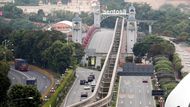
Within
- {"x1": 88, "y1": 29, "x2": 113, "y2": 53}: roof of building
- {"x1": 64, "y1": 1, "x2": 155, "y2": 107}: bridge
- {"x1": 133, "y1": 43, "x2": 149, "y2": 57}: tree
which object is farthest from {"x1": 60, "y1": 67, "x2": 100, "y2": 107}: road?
{"x1": 88, "y1": 29, "x2": 113, "y2": 53}: roof of building

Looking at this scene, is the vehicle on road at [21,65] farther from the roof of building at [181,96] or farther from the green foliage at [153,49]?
the roof of building at [181,96]

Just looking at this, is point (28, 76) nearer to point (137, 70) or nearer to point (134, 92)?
point (137, 70)

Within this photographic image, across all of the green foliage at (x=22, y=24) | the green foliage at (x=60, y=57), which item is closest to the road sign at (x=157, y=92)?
the green foliage at (x=60, y=57)

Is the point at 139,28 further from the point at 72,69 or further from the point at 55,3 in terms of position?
the point at 72,69

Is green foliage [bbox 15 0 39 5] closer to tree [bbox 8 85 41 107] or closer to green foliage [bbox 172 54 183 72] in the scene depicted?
green foliage [bbox 172 54 183 72]

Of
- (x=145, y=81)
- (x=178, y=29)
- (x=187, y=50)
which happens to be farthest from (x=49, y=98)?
(x=178, y=29)

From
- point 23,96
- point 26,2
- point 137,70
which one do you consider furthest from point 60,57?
point 26,2
